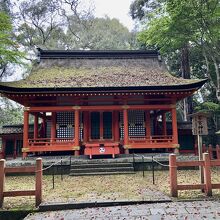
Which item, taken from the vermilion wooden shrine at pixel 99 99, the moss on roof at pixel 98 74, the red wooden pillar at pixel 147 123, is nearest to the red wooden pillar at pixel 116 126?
the vermilion wooden shrine at pixel 99 99

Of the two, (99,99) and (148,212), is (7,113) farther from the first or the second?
(148,212)

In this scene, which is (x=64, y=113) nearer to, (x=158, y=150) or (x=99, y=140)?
(x=99, y=140)

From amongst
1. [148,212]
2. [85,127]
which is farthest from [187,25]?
[148,212]

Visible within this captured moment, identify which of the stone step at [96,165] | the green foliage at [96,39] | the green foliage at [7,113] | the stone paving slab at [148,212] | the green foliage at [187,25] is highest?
the green foliage at [96,39]

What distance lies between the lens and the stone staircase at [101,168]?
1180 centimetres

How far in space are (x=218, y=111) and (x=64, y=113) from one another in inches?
522

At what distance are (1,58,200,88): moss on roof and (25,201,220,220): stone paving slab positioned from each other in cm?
896

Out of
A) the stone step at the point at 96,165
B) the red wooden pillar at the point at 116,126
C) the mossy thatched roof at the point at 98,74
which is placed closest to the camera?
the stone step at the point at 96,165

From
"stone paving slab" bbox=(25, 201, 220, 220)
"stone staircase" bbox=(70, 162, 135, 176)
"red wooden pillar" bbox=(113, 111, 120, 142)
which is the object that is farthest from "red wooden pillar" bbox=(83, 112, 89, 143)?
"stone paving slab" bbox=(25, 201, 220, 220)

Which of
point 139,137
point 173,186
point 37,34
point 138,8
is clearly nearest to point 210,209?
point 173,186

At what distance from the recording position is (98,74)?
16.5 meters

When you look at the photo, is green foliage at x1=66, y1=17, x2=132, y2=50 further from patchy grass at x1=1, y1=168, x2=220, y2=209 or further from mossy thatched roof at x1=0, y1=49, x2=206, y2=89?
patchy grass at x1=1, y1=168, x2=220, y2=209

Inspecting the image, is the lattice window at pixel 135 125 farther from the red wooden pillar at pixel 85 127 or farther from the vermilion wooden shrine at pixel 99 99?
the red wooden pillar at pixel 85 127

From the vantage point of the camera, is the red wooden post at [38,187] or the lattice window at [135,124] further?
the lattice window at [135,124]
